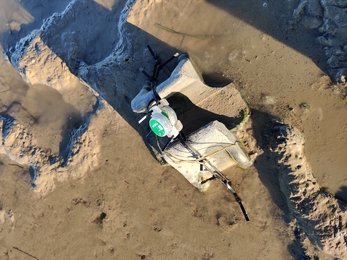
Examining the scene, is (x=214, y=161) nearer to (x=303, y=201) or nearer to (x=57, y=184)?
(x=303, y=201)

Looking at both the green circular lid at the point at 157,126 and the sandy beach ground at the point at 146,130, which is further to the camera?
the sandy beach ground at the point at 146,130

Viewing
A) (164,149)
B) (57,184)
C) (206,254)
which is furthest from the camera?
(57,184)

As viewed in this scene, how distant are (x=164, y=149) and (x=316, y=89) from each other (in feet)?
8.52

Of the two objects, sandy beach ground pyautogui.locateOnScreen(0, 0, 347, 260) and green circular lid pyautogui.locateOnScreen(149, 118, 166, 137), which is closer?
green circular lid pyautogui.locateOnScreen(149, 118, 166, 137)


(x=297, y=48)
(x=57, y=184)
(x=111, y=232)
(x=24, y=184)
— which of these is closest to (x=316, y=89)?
(x=297, y=48)

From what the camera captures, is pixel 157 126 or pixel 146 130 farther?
pixel 146 130

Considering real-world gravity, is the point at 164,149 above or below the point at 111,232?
above

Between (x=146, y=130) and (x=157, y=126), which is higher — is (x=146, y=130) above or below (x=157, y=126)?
below

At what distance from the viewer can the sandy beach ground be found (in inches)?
Answer: 198

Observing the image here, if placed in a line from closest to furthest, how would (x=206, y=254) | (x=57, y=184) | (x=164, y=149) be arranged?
(x=164, y=149), (x=206, y=254), (x=57, y=184)

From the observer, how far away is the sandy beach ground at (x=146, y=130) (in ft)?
16.5

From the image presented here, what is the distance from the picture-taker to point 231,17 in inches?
206

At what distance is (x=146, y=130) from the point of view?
549 cm

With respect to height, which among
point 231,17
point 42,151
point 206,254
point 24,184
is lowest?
point 206,254
